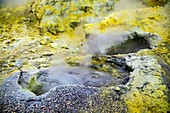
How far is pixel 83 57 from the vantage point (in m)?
6.53

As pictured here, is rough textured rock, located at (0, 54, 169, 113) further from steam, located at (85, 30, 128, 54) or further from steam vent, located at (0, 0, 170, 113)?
steam, located at (85, 30, 128, 54)

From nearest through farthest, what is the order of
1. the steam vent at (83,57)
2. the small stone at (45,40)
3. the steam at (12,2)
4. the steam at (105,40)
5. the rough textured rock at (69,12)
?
the steam vent at (83,57)
the steam at (105,40)
the small stone at (45,40)
the rough textured rock at (69,12)
the steam at (12,2)

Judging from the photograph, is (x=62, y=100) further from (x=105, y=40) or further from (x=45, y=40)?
(x=45, y=40)

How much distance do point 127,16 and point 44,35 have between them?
2.53 m

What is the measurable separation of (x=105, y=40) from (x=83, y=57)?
29.7 inches

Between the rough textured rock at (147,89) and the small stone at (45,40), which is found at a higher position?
the rough textured rock at (147,89)

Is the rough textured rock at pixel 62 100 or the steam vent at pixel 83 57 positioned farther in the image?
the steam vent at pixel 83 57

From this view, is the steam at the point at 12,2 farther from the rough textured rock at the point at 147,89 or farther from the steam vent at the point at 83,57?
the rough textured rock at the point at 147,89

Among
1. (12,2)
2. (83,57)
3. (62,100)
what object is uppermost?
(12,2)

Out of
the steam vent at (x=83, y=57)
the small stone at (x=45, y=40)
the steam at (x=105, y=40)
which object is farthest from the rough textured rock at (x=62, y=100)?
the small stone at (x=45, y=40)

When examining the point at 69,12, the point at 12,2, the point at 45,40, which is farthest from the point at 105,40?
the point at 12,2

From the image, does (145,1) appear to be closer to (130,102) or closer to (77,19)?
(77,19)

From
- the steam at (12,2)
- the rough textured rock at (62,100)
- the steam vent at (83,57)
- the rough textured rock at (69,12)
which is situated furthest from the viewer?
the steam at (12,2)

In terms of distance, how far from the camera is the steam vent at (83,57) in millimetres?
4629
